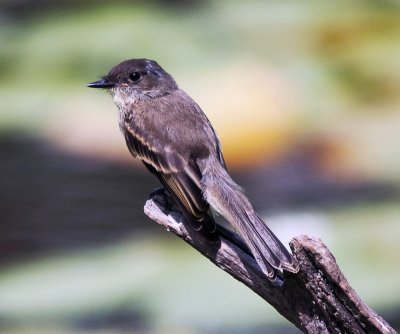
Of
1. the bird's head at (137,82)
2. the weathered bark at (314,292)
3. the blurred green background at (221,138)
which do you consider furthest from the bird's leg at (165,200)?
the blurred green background at (221,138)

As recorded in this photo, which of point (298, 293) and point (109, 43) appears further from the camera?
point (109, 43)

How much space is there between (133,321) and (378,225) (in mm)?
1803

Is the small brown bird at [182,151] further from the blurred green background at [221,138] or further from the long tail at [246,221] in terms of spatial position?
the blurred green background at [221,138]

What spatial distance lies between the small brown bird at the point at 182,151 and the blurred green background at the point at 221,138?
1.92 meters

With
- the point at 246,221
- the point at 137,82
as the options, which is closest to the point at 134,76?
the point at 137,82

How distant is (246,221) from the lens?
15.3 ft

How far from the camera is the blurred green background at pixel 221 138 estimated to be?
24.6 ft

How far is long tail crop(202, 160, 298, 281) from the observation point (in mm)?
4133

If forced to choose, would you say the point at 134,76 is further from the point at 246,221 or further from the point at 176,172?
the point at 246,221

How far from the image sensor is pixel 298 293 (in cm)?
399

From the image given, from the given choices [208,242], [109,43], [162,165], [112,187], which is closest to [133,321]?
[112,187]

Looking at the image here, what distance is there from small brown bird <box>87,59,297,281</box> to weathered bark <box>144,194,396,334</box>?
8cm

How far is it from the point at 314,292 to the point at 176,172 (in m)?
1.27

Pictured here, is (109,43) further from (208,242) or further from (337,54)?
(208,242)
